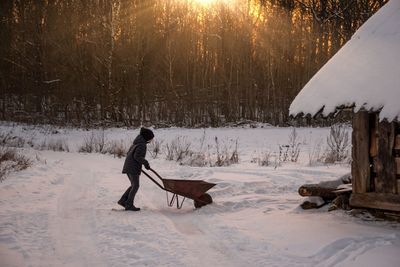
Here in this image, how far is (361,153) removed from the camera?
25.4 ft

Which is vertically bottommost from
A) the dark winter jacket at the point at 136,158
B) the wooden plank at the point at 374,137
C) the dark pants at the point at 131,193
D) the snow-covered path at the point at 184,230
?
the snow-covered path at the point at 184,230

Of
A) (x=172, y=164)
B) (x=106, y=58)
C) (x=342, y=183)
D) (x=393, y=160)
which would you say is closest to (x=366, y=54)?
(x=393, y=160)

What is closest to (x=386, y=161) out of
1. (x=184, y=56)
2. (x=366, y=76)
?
(x=366, y=76)

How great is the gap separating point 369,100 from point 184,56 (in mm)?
25690

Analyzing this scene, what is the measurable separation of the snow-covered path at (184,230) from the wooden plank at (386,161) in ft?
2.14

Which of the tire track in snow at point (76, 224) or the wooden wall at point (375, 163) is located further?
the wooden wall at point (375, 163)

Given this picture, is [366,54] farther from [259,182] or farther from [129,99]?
[129,99]

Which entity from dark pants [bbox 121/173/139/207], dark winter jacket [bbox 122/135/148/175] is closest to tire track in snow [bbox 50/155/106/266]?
dark pants [bbox 121/173/139/207]

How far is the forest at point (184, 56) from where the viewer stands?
29.9 metres

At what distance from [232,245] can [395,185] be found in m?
2.96

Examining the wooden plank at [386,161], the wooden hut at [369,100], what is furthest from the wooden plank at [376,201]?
the wooden plank at [386,161]

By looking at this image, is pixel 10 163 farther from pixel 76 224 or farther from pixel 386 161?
pixel 386 161

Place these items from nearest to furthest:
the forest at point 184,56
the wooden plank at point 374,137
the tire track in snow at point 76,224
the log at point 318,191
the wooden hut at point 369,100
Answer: the tire track in snow at point 76,224
the wooden hut at point 369,100
the wooden plank at point 374,137
the log at point 318,191
the forest at point 184,56

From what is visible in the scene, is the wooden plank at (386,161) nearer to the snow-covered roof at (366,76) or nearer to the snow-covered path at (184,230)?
the snow-covered path at (184,230)
